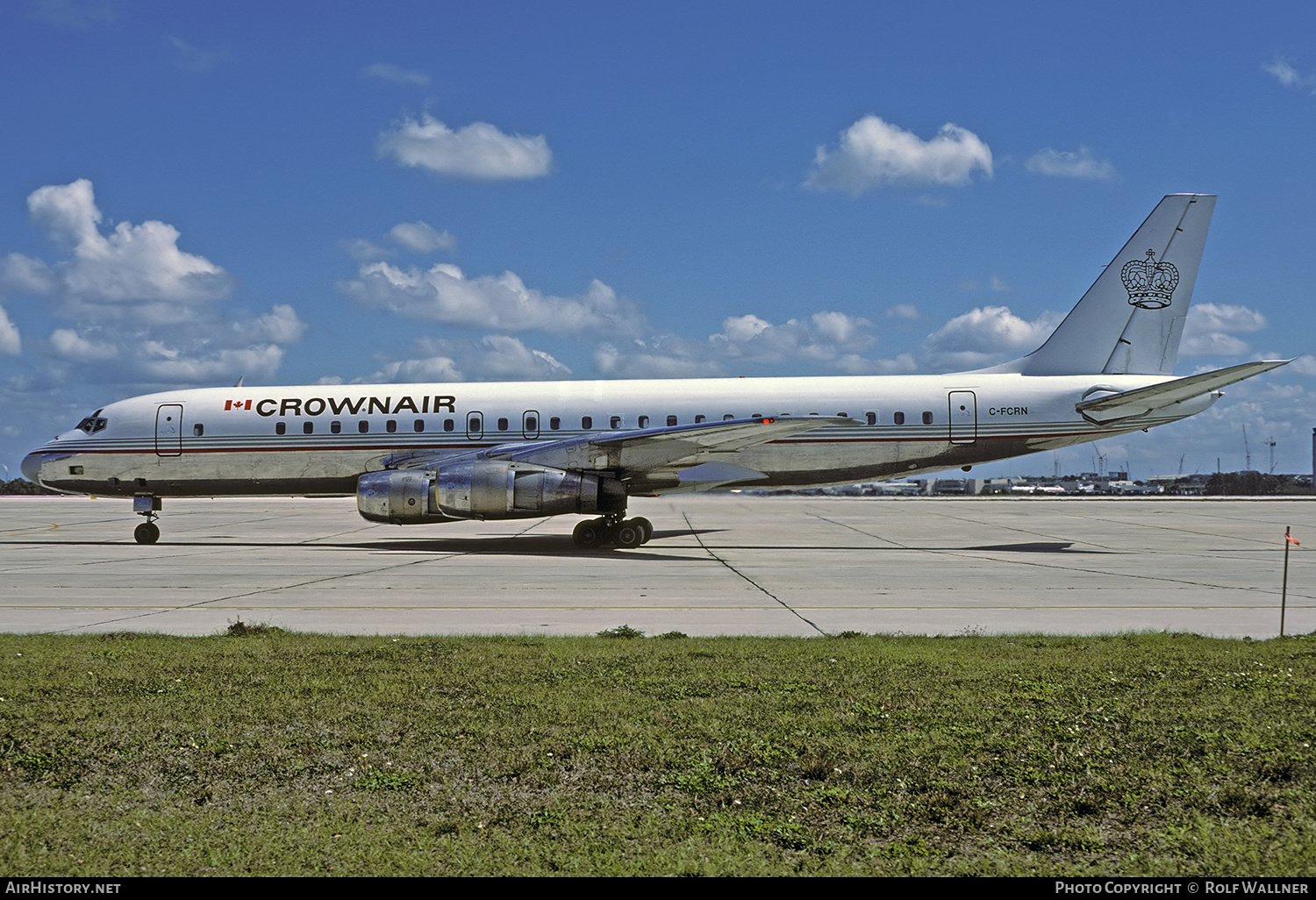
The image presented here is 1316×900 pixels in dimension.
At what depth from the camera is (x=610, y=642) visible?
9062mm

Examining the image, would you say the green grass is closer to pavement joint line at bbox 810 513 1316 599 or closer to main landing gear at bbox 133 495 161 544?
pavement joint line at bbox 810 513 1316 599

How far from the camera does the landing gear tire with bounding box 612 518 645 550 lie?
21656mm

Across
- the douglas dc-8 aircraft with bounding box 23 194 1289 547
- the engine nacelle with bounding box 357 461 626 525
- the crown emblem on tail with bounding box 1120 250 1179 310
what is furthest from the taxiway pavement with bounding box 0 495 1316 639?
the crown emblem on tail with bounding box 1120 250 1179 310

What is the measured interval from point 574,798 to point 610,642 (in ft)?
14.0

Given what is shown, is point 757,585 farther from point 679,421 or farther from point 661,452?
point 679,421

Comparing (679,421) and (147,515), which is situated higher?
(679,421)

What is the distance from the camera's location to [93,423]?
981 inches

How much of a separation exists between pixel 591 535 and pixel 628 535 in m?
0.85

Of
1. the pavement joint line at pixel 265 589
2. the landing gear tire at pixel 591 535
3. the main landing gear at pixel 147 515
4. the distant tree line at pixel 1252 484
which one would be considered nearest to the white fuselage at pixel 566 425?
the main landing gear at pixel 147 515

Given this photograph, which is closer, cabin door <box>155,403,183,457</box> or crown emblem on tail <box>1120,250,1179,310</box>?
crown emblem on tail <box>1120,250,1179,310</box>

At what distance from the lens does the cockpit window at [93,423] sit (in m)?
Answer: 24.8

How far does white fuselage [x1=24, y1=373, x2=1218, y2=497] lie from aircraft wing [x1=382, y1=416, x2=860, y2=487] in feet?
0.89

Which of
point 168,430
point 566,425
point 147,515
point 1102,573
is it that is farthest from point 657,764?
point 147,515
